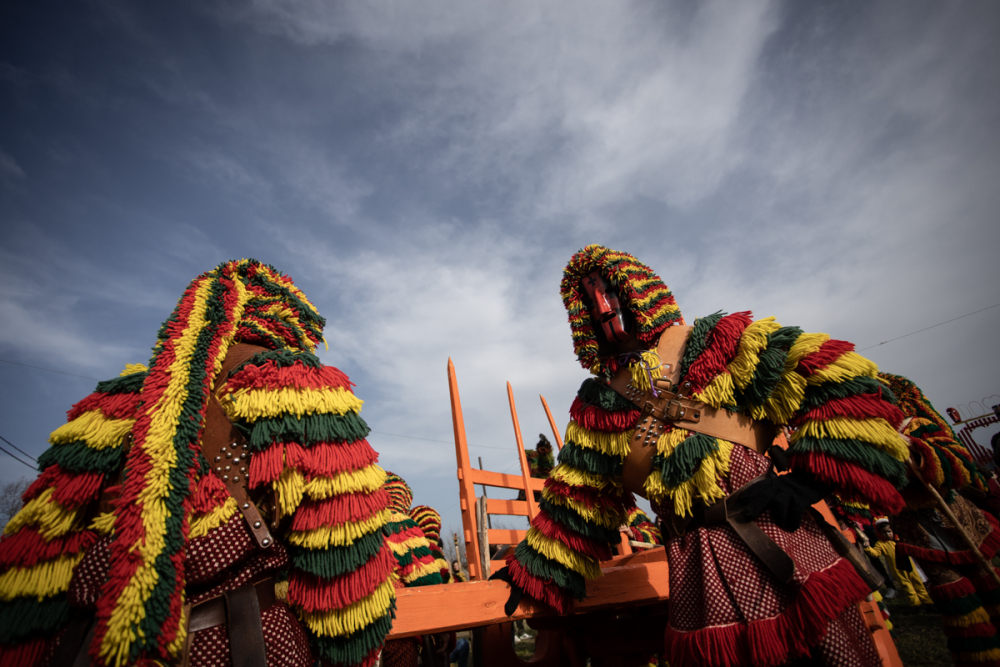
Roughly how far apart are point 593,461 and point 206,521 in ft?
4.58

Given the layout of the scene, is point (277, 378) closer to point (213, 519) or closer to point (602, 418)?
point (213, 519)

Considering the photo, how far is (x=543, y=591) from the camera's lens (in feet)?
6.17

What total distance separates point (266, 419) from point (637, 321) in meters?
1.57

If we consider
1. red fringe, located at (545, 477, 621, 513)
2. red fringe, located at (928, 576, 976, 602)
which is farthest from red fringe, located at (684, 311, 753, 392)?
red fringe, located at (928, 576, 976, 602)

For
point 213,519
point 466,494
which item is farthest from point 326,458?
point 466,494

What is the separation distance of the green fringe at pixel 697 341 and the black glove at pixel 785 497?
1.57 feet

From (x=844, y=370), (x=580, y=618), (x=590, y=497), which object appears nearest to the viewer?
(x=844, y=370)

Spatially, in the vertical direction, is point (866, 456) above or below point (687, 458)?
below

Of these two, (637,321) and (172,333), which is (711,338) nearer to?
(637,321)

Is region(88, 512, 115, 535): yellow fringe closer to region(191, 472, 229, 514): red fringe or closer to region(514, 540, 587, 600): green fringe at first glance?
region(191, 472, 229, 514): red fringe

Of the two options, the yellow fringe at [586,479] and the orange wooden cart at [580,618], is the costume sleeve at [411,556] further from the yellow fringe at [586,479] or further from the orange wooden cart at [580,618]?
the yellow fringe at [586,479]

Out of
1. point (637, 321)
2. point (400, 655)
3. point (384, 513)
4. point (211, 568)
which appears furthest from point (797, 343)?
point (400, 655)

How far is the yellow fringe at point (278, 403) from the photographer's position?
1.20 meters

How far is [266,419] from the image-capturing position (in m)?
1.20
